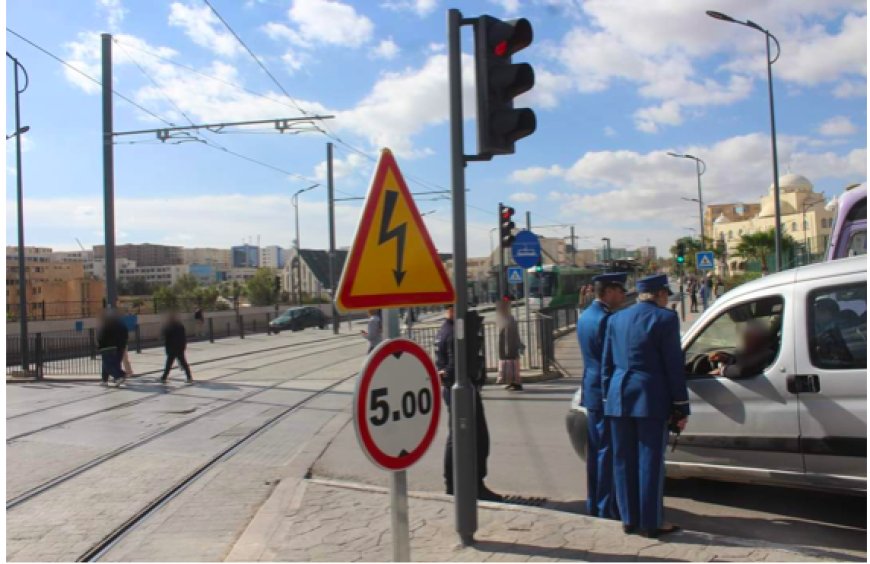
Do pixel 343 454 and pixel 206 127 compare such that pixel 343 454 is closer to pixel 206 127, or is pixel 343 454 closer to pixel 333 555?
pixel 333 555

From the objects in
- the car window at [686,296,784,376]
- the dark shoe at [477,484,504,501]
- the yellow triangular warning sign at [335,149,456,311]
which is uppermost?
the yellow triangular warning sign at [335,149,456,311]

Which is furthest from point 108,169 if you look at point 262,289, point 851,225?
point 262,289

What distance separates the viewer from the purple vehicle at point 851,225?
9508 millimetres

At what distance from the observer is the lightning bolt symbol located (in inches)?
145

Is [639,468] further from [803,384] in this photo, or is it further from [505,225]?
[505,225]

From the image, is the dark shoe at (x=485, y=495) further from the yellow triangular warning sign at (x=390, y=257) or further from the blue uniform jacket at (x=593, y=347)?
the yellow triangular warning sign at (x=390, y=257)

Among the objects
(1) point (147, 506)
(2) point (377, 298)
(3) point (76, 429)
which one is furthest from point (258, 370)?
(2) point (377, 298)

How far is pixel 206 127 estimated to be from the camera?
16641mm

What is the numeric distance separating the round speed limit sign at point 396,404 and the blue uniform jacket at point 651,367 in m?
1.57

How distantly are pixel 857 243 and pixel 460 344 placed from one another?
24.1 ft

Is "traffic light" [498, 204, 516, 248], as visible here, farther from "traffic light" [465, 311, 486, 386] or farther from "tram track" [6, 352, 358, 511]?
"traffic light" [465, 311, 486, 386]

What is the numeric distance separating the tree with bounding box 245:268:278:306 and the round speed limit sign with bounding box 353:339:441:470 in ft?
211

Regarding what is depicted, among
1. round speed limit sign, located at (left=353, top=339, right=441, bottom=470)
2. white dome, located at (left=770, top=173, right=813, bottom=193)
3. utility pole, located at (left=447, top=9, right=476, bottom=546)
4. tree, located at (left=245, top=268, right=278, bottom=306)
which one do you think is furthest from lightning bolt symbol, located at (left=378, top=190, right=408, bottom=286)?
white dome, located at (left=770, top=173, right=813, bottom=193)

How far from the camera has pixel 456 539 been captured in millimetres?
4766
